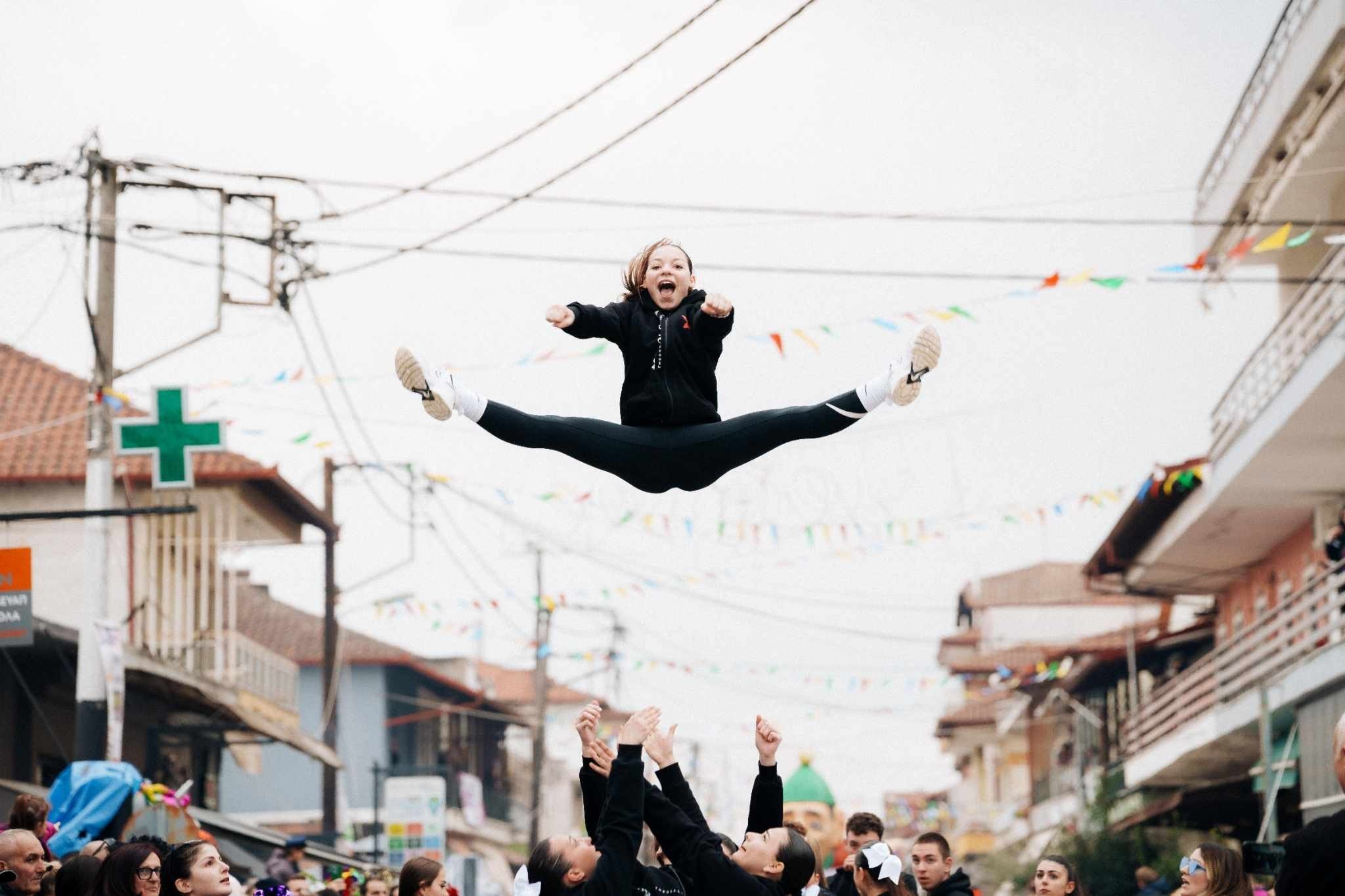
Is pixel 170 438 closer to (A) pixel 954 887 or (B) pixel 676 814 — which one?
(A) pixel 954 887

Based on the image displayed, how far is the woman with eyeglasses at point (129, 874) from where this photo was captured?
309 inches

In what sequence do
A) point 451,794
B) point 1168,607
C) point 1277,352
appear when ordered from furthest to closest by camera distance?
1. point 451,794
2. point 1168,607
3. point 1277,352

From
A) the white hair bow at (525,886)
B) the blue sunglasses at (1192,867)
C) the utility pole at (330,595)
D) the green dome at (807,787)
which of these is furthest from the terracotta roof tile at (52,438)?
the blue sunglasses at (1192,867)

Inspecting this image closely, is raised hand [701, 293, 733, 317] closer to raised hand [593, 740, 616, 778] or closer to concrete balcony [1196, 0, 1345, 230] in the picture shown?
raised hand [593, 740, 616, 778]

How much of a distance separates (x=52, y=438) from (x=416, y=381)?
74.5 feet

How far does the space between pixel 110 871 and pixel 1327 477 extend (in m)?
20.0

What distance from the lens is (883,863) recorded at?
816cm

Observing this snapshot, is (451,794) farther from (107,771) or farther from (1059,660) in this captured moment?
(107,771)

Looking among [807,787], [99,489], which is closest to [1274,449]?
[807,787]

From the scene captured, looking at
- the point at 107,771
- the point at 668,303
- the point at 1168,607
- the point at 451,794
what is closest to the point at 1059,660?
the point at 1168,607

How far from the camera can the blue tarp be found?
14367 mm

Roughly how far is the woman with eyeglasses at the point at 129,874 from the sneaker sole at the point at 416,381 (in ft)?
7.34

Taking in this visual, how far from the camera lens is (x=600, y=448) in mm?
7703

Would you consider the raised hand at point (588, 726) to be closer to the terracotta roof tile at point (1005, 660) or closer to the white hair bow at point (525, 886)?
the white hair bow at point (525, 886)
